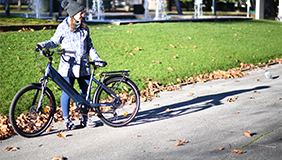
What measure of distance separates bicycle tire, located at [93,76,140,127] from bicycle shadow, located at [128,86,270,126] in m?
0.22

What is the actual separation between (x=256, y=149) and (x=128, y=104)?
7.05ft

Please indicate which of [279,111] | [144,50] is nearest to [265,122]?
[279,111]

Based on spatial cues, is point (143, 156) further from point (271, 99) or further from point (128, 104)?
point (271, 99)

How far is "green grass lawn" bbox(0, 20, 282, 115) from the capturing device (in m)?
7.95

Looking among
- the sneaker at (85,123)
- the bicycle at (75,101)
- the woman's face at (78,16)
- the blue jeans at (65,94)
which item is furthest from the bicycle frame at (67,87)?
the woman's face at (78,16)

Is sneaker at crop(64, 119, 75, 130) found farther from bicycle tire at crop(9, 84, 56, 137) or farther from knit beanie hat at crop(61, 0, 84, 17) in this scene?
knit beanie hat at crop(61, 0, 84, 17)

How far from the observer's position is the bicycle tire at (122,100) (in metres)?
5.20

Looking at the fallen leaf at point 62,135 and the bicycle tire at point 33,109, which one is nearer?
the bicycle tire at point 33,109

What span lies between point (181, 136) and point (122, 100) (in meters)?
1.17

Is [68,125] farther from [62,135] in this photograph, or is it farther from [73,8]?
[73,8]

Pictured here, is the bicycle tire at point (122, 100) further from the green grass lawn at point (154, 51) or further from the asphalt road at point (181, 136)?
the green grass lawn at point (154, 51)

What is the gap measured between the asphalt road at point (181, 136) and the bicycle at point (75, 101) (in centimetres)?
19

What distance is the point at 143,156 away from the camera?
4152 millimetres

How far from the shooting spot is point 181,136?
16.0 ft
